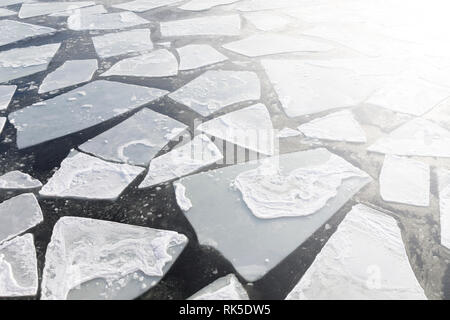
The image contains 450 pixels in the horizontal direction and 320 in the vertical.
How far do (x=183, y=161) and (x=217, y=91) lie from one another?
0.59 m

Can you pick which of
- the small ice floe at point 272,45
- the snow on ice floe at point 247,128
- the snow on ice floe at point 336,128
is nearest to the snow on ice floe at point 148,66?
the small ice floe at point 272,45

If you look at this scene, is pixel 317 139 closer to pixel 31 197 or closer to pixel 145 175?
pixel 145 175

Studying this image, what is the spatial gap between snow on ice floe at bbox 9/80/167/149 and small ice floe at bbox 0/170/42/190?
0.63 feet

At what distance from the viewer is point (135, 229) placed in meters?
1.04

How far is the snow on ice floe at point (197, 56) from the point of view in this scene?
2043mm

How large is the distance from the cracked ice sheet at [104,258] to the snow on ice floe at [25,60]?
4.43 feet

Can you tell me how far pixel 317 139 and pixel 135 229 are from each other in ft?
2.62

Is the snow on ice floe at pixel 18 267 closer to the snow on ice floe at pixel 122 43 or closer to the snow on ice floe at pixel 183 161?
the snow on ice floe at pixel 183 161

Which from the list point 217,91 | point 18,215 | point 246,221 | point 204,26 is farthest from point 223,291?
point 204,26

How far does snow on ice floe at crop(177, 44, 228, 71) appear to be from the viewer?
2043 mm

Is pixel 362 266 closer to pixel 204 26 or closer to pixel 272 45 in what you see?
pixel 272 45

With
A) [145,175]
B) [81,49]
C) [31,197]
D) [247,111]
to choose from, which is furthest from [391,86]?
[81,49]
